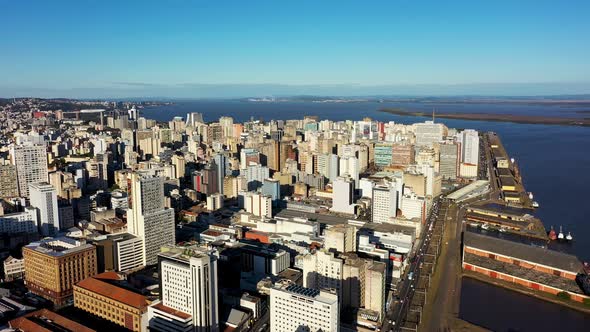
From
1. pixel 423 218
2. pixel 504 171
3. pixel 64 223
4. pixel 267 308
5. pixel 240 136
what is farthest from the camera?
pixel 240 136

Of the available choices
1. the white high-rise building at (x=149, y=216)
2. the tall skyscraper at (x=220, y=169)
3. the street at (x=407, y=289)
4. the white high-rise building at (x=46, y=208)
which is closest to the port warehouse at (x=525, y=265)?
the street at (x=407, y=289)

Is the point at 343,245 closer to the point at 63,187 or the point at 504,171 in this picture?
the point at 63,187

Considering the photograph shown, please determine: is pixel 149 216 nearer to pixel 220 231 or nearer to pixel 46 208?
pixel 220 231

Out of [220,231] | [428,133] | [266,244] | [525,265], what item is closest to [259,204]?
[220,231]

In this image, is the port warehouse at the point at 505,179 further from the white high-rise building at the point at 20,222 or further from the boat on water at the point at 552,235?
the white high-rise building at the point at 20,222

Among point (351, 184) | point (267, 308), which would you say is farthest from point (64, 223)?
point (351, 184)
